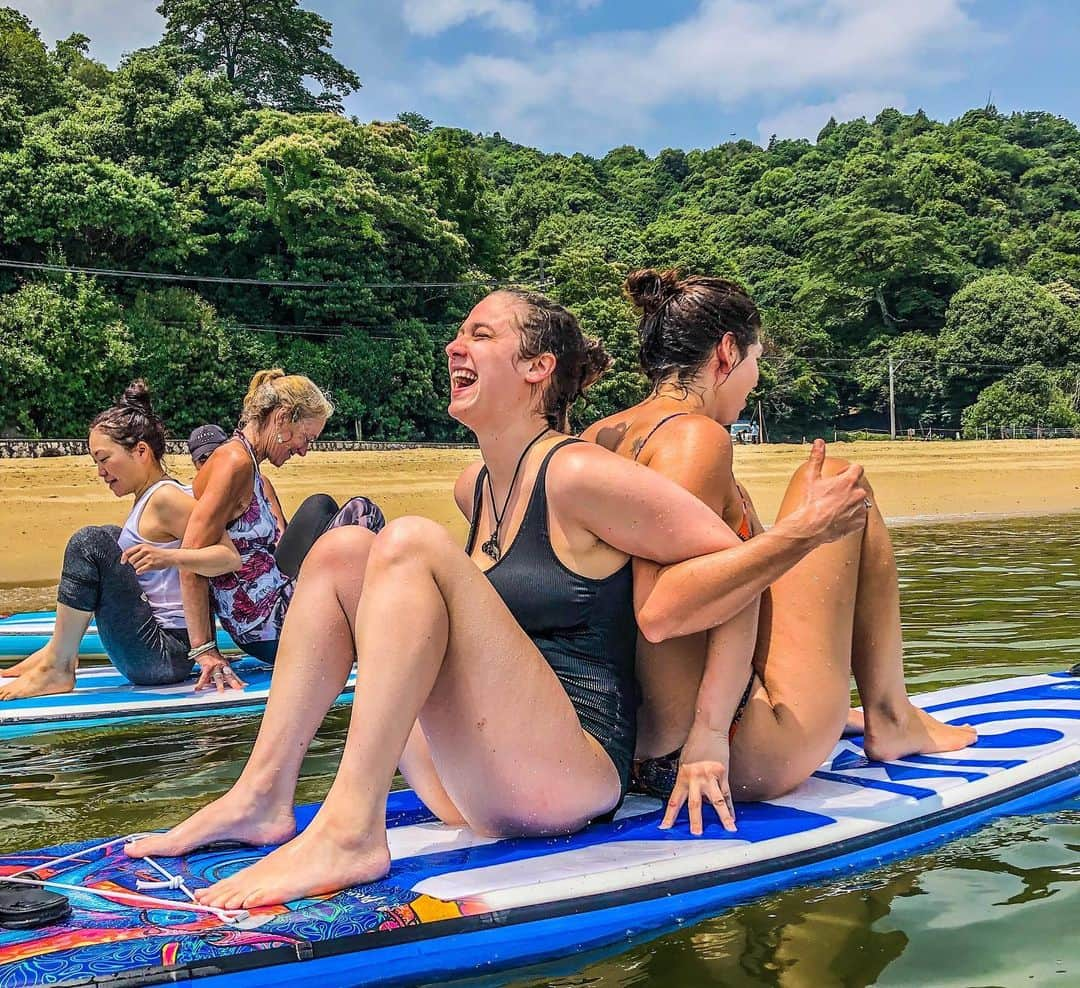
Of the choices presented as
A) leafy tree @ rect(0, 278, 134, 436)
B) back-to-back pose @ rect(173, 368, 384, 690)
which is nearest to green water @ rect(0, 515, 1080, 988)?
back-to-back pose @ rect(173, 368, 384, 690)

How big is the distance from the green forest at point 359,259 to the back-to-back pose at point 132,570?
23120 mm

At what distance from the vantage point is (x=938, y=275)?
6606 cm

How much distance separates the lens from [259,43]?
53.8 m

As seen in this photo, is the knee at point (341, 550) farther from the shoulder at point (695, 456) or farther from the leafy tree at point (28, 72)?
the leafy tree at point (28, 72)

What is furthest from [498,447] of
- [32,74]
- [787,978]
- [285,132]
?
[32,74]

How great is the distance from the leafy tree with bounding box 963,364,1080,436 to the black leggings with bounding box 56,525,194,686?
173 ft

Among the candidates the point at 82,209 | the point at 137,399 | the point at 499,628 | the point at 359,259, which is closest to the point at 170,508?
the point at 137,399

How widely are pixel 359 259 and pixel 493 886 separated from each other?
1473 inches

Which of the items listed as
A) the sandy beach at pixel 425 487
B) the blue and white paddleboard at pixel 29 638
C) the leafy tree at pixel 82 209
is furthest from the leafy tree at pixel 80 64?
the blue and white paddleboard at pixel 29 638

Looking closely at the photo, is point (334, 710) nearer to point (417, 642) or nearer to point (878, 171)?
point (417, 642)

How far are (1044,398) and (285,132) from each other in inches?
1413

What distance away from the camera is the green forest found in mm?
33000

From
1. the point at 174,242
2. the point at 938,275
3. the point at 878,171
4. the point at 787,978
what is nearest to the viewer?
the point at 787,978

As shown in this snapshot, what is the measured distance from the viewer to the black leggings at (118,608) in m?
5.18
